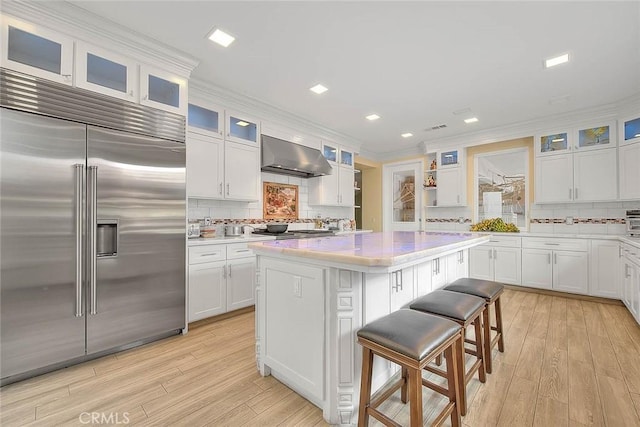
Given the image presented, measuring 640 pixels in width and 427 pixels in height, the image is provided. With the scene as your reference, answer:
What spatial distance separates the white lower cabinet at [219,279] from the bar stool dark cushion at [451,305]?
2.15 m

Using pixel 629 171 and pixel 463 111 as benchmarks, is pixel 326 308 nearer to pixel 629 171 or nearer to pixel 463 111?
pixel 463 111

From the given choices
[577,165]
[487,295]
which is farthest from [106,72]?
[577,165]

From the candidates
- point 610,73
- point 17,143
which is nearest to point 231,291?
point 17,143

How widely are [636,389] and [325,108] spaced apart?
404cm

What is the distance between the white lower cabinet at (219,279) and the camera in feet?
9.50

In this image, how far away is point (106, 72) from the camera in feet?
7.61

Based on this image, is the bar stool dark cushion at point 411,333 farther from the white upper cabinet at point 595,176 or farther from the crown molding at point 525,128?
the crown molding at point 525,128

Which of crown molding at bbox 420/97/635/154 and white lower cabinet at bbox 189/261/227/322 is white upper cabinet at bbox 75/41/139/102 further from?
crown molding at bbox 420/97/635/154

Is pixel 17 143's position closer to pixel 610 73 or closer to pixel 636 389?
pixel 636 389

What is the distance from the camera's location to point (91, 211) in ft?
7.13

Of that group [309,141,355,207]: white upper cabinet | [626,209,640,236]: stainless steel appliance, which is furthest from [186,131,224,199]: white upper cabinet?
[626,209,640,236]: stainless steel appliance

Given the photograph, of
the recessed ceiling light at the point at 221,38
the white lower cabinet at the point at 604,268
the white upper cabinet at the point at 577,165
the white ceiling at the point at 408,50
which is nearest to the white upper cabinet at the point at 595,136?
the white upper cabinet at the point at 577,165

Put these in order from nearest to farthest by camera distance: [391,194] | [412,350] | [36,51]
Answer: [412,350] < [36,51] < [391,194]

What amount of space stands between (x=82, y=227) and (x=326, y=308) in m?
2.01
